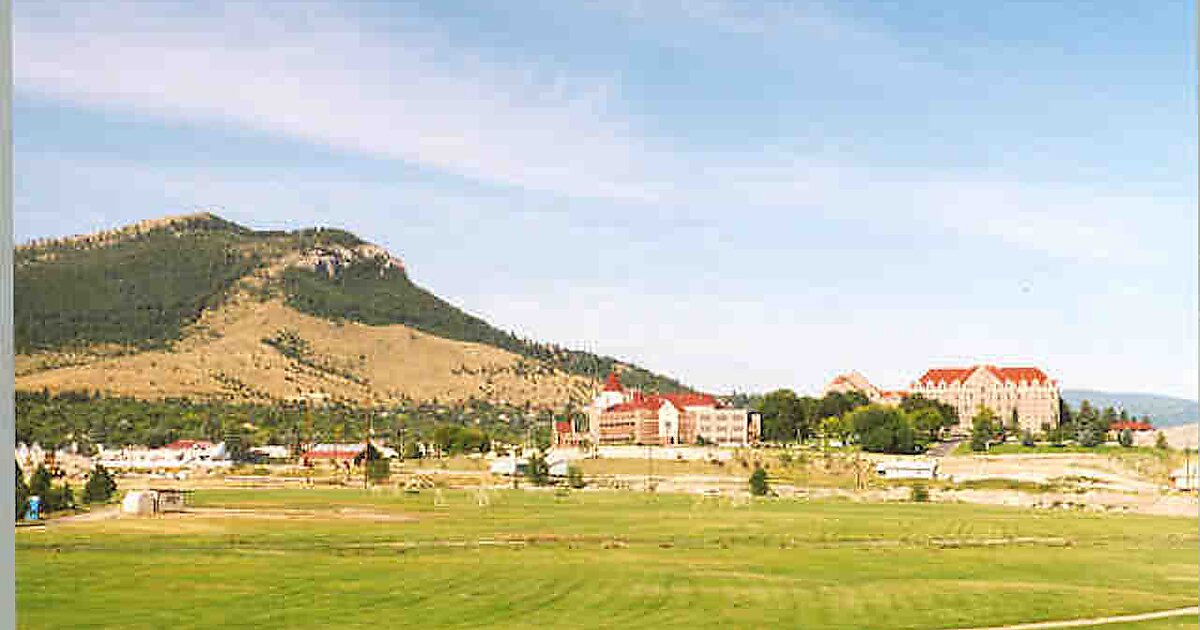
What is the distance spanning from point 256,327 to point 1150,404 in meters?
40.1

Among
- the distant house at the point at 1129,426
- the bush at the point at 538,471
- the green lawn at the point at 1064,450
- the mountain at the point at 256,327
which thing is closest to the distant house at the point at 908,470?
the green lawn at the point at 1064,450

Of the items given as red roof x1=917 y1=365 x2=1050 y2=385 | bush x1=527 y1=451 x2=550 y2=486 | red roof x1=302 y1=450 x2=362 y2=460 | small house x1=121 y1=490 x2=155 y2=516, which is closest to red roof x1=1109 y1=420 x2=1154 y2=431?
red roof x1=917 y1=365 x2=1050 y2=385

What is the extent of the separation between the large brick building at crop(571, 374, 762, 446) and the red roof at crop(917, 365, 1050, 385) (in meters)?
8.07

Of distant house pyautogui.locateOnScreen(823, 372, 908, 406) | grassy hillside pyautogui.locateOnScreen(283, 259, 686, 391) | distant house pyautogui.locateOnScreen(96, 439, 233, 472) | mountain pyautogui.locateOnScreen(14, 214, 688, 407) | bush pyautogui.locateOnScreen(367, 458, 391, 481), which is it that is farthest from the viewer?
grassy hillside pyautogui.locateOnScreen(283, 259, 686, 391)

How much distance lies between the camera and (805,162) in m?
38.1

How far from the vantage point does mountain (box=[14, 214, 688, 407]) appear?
46.8m

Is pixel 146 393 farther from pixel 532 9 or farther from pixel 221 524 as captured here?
pixel 221 524

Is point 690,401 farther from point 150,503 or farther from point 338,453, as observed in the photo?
point 150,503

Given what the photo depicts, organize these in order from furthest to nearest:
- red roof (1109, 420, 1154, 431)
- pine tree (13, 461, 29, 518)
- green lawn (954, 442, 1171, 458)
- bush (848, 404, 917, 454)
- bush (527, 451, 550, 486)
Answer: red roof (1109, 420, 1154, 431)
bush (848, 404, 917, 454)
green lawn (954, 442, 1171, 458)
bush (527, 451, 550, 486)
pine tree (13, 461, 29, 518)

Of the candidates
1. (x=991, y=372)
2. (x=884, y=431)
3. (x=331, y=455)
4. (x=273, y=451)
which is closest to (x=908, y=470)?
(x=884, y=431)

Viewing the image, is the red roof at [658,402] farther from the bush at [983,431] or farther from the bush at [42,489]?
the bush at [42,489]

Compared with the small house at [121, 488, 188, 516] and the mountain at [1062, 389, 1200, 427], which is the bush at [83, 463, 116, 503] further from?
the mountain at [1062, 389, 1200, 427]

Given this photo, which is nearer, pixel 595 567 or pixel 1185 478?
pixel 595 567

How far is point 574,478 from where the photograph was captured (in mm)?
32812
